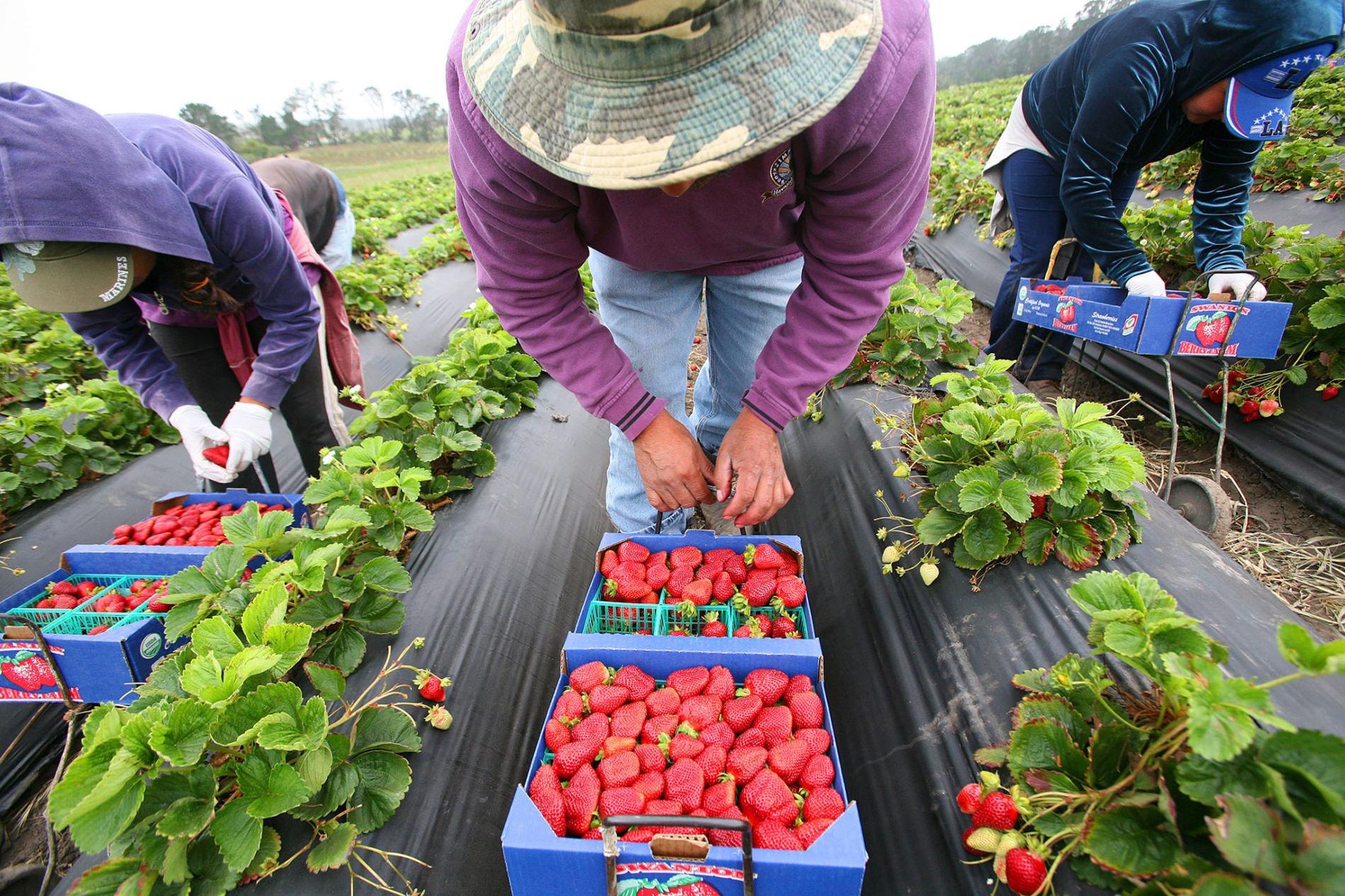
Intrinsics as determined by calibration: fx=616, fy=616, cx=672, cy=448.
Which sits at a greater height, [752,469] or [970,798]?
[752,469]

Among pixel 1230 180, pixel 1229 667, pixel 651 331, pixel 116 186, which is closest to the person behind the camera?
pixel 1229 667

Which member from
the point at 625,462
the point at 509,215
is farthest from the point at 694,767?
the point at 509,215

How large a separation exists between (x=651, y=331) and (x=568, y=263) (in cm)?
50

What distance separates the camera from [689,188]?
3.82 feet

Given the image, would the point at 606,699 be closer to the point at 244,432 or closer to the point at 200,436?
the point at 244,432

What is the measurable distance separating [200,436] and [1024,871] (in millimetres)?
2910

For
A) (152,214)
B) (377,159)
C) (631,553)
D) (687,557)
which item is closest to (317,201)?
(152,214)

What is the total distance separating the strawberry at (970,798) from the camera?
117 centimetres

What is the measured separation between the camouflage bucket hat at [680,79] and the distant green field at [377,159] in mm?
28262

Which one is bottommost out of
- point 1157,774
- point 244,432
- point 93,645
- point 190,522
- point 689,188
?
point 190,522

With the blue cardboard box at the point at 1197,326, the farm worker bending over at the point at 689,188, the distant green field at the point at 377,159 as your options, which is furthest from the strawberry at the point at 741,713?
the distant green field at the point at 377,159

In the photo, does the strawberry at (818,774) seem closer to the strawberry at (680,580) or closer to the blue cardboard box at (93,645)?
the strawberry at (680,580)

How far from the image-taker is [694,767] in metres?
1.28

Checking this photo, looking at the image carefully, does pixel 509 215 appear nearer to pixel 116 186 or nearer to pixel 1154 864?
pixel 116 186
